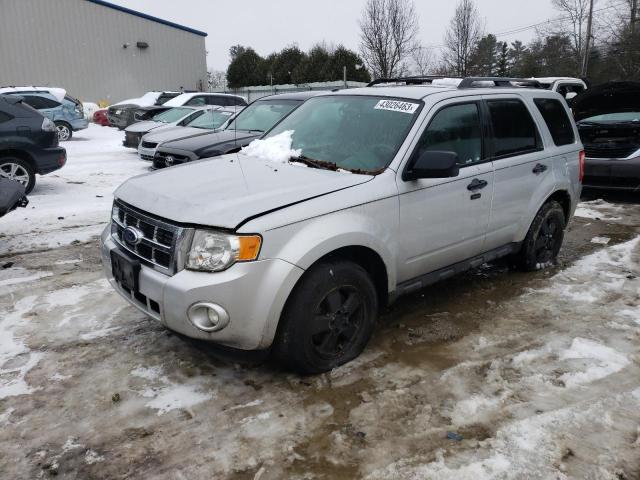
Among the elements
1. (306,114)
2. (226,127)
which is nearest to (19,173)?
(226,127)

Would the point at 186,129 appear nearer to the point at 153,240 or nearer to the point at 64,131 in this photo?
the point at 153,240

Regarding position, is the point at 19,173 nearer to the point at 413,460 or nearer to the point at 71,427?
the point at 71,427

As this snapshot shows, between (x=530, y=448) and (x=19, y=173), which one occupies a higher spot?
(x=19, y=173)

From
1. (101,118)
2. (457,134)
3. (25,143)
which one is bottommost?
(25,143)

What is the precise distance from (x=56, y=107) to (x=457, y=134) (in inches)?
657

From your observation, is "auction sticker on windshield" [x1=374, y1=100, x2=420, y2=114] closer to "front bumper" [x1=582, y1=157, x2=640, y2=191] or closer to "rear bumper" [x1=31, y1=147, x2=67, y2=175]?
"front bumper" [x1=582, y1=157, x2=640, y2=191]

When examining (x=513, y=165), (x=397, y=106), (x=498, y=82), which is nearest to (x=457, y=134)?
(x=397, y=106)

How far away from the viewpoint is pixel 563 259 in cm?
576

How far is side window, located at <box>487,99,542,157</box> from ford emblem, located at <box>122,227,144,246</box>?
9.28 feet

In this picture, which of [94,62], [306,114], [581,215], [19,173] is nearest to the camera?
[306,114]

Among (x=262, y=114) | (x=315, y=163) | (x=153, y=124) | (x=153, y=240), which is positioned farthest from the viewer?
(x=153, y=124)

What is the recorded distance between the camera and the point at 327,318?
3.24 meters

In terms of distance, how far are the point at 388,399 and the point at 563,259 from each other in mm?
3538

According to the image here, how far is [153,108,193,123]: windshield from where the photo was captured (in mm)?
13606
